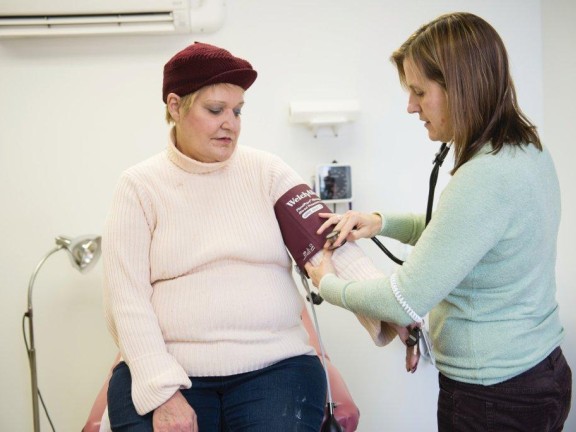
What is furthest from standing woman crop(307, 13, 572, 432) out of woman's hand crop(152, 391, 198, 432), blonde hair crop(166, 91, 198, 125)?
blonde hair crop(166, 91, 198, 125)

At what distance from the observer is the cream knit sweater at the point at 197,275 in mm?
1242

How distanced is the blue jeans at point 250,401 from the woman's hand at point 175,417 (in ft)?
0.10

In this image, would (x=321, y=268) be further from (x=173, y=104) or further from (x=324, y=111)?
(x=324, y=111)

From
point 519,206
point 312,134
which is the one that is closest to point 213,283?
point 519,206

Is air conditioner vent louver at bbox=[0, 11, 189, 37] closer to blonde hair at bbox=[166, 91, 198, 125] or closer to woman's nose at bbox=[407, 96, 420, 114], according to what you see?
blonde hair at bbox=[166, 91, 198, 125]

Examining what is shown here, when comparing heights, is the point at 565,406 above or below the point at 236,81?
below

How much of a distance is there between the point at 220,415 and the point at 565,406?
75 cm

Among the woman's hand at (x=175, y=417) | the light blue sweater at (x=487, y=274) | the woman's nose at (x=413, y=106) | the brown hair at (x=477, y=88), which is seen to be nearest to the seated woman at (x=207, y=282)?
the woman's hand at (x=175, y=417)

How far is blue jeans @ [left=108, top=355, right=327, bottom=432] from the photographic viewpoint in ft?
3.84

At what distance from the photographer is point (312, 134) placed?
2150 millimetres

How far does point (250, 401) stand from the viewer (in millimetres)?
1206

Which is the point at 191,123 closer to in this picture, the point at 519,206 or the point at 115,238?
the point at 115,238

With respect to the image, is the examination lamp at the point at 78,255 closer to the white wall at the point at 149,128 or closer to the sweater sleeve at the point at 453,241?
the white wall at the point at 149,128

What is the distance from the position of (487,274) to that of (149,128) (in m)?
1.49
